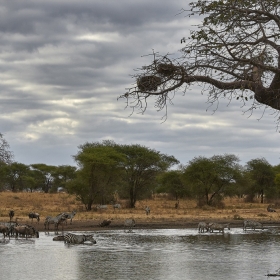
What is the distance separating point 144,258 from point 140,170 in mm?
37618

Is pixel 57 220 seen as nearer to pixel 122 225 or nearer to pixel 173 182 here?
pixel 122 225

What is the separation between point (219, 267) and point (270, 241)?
9072mm

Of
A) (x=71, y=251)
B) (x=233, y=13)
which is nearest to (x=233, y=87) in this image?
(x=233, y=13)

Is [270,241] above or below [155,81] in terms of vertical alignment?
below

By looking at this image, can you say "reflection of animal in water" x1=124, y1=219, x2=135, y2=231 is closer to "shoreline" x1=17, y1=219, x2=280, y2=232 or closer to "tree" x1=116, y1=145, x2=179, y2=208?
"shoreline" x1=17, y1=219, x2=280, y2=232

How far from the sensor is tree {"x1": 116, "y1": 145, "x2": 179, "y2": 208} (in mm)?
54688

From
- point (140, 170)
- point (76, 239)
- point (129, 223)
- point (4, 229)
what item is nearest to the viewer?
point (76, 239)

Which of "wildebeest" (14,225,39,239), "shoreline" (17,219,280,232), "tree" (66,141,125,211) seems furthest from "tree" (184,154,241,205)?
"wildebeest" (14,225,39,239)

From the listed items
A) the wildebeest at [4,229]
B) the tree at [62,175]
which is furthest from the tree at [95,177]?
the tree at [62,175]

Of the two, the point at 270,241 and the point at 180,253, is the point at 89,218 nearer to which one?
the point at 270,241

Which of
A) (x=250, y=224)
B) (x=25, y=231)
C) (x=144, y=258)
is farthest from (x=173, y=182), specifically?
(x=144, y=258)

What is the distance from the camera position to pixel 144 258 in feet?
59.6

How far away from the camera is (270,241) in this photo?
24.5m

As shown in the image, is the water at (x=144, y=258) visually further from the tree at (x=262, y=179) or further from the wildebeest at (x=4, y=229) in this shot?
the tree at (x=262, y=179)
